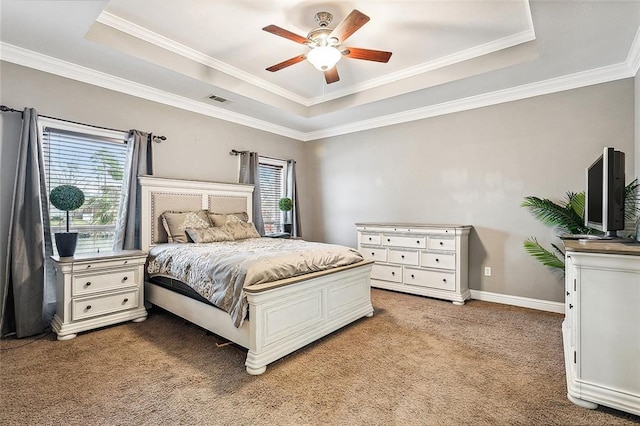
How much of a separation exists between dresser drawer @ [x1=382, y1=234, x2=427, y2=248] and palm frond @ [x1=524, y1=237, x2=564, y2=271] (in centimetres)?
116

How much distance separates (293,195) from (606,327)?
448cm

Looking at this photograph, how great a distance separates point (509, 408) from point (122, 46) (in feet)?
13.8

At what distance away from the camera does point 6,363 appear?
2391 millimetres

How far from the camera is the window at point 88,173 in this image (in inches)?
128

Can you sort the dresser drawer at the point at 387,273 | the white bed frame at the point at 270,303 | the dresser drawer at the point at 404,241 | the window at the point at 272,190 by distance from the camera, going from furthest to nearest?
the window at the point at 272,190 → the dresser drawer at the point at 387,273 → the dresser drawer at the point at 404,241 → the white bed frame at the point at 270,303

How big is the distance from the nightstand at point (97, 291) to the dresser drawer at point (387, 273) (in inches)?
117

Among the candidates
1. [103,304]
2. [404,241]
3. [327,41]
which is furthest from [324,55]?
[103,304]

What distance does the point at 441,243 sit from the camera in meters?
4.02

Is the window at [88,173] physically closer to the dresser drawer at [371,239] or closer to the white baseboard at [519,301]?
the dresser drawer at [371,239]

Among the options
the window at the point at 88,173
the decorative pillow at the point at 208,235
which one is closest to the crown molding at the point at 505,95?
the decorative pillow at the point at 208,235

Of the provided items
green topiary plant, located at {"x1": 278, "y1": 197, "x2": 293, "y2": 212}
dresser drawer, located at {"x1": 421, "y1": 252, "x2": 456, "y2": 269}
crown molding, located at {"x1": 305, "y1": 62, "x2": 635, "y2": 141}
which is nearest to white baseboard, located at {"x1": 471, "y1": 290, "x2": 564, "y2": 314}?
dresser drawer, located at {"x1": 421, "y1": 252, "x2": 456, "y2": 269}

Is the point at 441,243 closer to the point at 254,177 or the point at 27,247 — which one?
the point at 254,177

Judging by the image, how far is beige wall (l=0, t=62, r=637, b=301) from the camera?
3264 millimetres

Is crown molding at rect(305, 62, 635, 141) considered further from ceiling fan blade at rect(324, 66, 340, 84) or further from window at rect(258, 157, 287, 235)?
ceiling fan blade at rect(324, 66, 340, 84)
